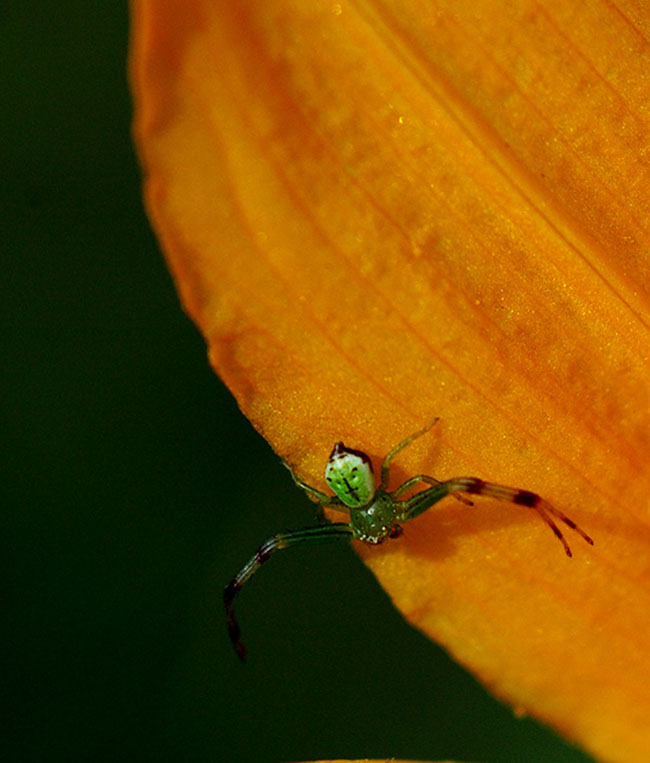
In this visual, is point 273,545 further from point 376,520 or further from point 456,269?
point 456,269

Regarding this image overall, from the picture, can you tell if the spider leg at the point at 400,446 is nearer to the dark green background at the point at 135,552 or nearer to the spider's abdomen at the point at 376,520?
the spider's abdomen at the point at 376,520

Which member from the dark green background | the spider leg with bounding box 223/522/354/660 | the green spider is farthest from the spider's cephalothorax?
the dark green background

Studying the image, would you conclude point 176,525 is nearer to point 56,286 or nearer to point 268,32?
point 56,286

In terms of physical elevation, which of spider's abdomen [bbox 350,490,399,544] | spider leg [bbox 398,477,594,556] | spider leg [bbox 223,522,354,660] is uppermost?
spider leg [bbox 223,522,354,660]

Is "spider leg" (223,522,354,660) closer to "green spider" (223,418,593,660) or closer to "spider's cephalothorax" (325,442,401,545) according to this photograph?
"green spider" (223,418,593,660)

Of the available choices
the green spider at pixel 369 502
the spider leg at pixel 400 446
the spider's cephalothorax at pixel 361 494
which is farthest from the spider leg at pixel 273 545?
the spider leg at pixel 400 446

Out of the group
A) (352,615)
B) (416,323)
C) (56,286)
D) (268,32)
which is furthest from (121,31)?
(352,615)
